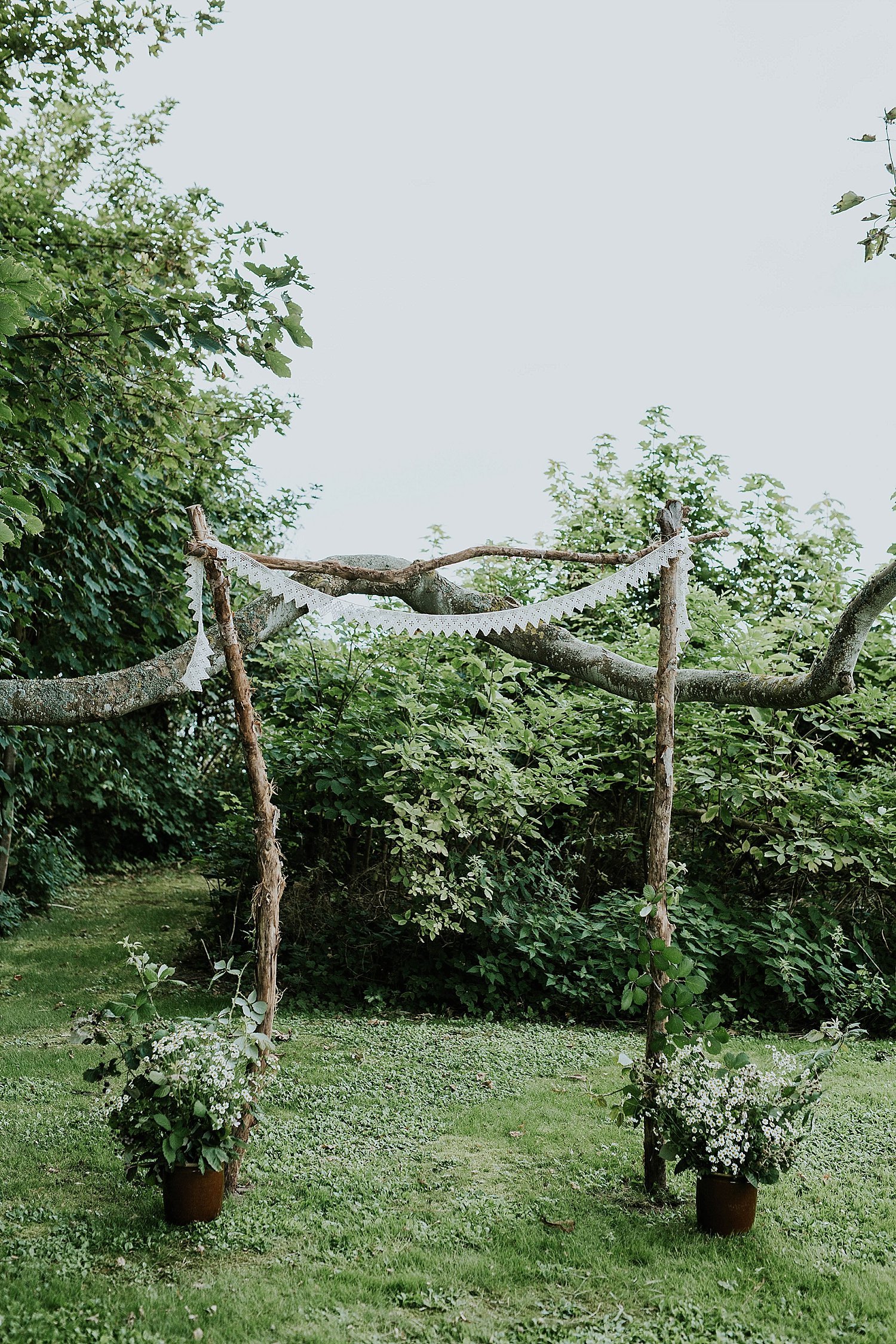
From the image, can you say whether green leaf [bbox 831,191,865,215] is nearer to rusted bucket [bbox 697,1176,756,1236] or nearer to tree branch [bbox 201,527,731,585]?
tree branch [bbox 201,527,731,585]

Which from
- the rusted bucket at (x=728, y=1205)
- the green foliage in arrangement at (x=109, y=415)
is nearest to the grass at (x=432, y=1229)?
the rusted bucket at (x=728, y=1205)

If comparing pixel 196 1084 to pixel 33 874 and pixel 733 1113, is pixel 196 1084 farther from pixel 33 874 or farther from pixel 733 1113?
pixel 33 874

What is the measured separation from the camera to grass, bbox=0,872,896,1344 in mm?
2742

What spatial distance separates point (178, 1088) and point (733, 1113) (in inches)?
75.0

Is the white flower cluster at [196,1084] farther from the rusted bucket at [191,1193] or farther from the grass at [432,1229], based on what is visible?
the grass at [432,1229]

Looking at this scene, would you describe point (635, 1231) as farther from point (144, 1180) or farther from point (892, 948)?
point (892, 948)

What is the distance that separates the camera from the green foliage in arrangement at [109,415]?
475cm

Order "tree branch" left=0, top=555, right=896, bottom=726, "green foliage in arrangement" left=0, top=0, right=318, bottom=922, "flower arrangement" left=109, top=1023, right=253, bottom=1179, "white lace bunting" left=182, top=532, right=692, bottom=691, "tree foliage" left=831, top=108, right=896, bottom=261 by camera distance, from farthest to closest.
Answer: "green foliage in arrangement" left=0, top=0, right=318, bottom=922
"tree branch" left=0, top=555, right=896, bottom=726
"white lace bunting" left=182, top=532, right=692, bottom=691
"flower arrangement" left=109, top=1023, right=253, bottom=1179
"tree foliage" left=831, top=108, right=896, bottom=261

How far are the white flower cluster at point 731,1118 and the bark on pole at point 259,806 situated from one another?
5.04ft

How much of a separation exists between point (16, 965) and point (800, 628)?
21.9 feet

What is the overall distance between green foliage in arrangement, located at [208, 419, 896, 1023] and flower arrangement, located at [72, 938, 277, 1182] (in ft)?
8.56

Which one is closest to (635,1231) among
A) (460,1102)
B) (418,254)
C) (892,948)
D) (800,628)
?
(460,1102)

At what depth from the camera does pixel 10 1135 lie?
409 centimetres

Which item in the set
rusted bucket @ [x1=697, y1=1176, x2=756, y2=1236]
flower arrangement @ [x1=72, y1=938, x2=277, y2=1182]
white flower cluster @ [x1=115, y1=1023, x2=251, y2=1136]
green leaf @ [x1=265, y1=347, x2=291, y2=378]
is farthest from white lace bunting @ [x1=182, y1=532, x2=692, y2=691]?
rusted bucket @ [x1=697, y1=1176, x2=756, y2=1236]
